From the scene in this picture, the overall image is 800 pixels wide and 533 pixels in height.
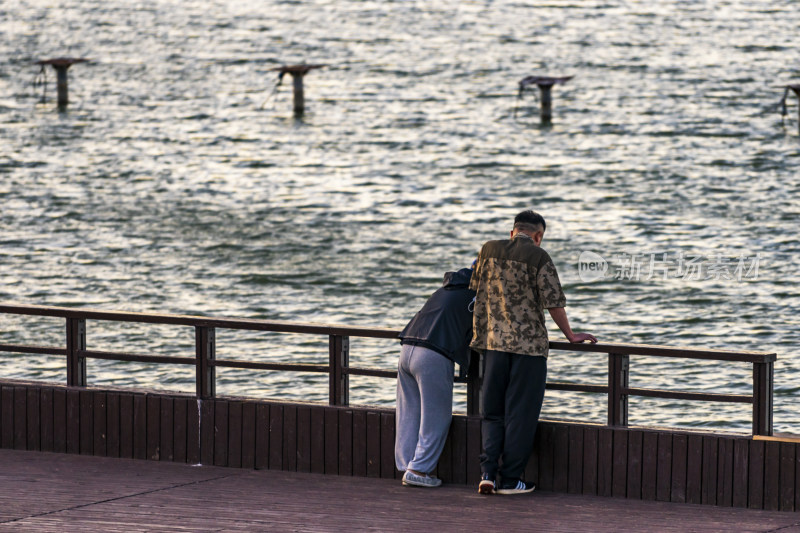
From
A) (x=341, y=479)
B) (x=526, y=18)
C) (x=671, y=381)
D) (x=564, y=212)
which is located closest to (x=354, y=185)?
(x=564, y=212)

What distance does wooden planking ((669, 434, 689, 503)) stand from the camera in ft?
27.6

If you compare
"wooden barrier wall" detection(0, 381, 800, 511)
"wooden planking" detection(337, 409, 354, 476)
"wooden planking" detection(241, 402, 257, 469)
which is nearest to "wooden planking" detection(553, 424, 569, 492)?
"wooden barrier wall" detection(0, 381, 800, 511)

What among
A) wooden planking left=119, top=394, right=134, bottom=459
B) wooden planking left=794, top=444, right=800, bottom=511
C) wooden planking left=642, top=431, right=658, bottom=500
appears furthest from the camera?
wooden planking left=119, top=394, right=134, bottom=459

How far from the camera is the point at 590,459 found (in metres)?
8.63

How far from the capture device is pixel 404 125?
45.6m

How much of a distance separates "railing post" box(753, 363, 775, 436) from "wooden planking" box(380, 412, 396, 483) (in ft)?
7.17

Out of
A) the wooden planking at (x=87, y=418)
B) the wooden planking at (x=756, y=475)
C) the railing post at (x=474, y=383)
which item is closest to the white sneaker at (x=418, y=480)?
the railing post at (x=474, y=383)

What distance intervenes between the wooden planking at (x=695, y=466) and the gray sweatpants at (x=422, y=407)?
55.3 inches

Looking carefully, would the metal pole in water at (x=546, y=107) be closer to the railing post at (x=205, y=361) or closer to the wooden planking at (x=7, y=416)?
the wooden planking at (x=7, y=416)

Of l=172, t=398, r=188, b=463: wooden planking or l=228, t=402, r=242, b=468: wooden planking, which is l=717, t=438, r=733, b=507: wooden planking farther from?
l=172, t=398, r=188, b=463: wooden planking

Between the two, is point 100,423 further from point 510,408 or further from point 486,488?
point 510,408

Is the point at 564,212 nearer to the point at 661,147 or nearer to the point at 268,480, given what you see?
the point at 661,147

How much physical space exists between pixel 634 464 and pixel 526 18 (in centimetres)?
6324

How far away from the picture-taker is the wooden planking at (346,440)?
361 inches
